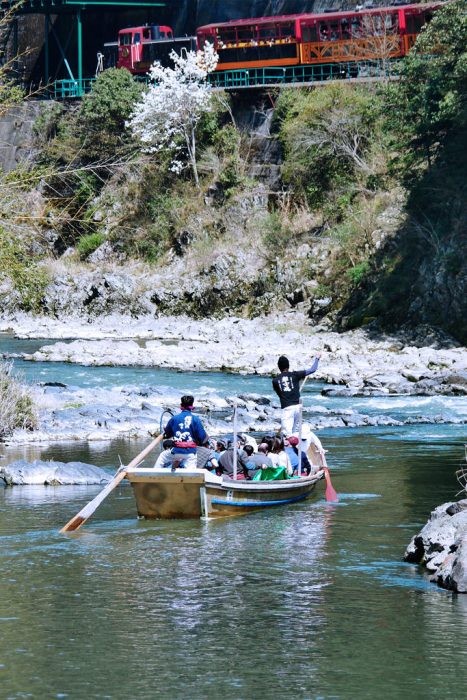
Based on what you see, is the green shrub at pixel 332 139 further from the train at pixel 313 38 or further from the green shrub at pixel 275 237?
the train at pixel 313 38

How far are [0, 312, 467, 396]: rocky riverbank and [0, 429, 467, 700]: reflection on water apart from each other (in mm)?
16776

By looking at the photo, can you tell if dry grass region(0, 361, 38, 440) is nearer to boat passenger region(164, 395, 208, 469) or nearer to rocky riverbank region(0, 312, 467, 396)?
boat passenger region(164, 395, 208, 469)

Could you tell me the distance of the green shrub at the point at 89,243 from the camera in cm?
6775

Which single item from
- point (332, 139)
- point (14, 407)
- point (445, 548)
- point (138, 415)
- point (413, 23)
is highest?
point (413, 23)

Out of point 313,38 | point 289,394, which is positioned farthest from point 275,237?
point 289,394

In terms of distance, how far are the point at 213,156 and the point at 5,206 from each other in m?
42.9

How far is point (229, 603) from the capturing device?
14258 millimetres

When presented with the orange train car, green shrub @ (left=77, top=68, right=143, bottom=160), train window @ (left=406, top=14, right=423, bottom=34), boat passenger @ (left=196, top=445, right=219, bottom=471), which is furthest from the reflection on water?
green shrub @ (left=77, top=68, right=143, bottom=160)

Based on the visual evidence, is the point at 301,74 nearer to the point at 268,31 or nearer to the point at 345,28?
the point at 268,31

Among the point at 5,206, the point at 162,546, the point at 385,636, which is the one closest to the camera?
the point at 385,636

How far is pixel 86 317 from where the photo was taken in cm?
6144

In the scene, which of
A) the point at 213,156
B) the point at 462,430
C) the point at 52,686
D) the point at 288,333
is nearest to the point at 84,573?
the point at 52,686

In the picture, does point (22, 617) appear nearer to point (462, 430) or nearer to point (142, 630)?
point (142, 630)

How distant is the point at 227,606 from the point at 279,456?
657 cm
